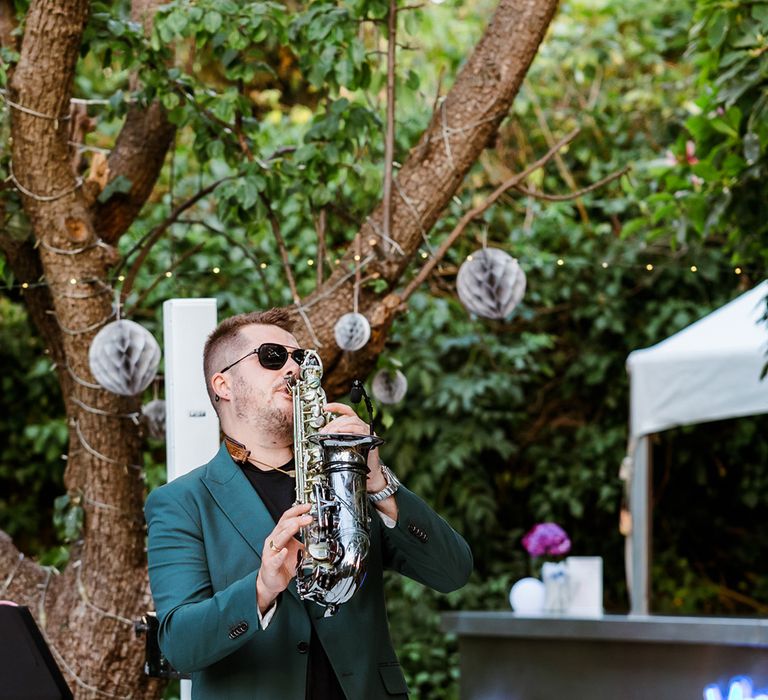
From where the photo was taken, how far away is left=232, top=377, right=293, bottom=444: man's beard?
209 cm

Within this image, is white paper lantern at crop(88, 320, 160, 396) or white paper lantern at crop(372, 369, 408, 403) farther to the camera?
white paper lantern at crop(372, 369, 408, 403)

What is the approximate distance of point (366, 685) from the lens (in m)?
2.01

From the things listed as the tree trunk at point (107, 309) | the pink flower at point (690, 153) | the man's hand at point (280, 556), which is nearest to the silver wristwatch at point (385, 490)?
the man's hand at point (280, 556)

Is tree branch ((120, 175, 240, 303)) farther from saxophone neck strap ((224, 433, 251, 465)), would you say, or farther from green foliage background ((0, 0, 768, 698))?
green foliage background ((0, 0, 768, 698))

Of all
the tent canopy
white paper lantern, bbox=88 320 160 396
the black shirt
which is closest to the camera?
the black shirt

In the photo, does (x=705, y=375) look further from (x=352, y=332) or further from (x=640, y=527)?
(x=352, y=332)

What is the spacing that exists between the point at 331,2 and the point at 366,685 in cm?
232

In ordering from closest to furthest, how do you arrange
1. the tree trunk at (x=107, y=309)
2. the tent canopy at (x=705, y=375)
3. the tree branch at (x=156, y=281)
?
the tree trunk at (x=107, y=309) → the tree branch at (x=156, y=281) → the tent canopy at (x=705, y=375)

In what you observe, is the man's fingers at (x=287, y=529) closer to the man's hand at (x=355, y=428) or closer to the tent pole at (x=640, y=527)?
the man's hand at (x=355, y=428)

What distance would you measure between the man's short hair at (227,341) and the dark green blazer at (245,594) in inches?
6.1

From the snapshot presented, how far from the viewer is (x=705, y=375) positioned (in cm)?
472

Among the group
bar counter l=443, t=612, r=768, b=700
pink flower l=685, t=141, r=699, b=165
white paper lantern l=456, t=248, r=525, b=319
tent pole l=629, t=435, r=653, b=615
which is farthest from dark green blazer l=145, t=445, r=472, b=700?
tent pole l=629, t=435, r=653, b=615

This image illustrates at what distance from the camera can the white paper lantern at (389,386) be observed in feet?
12.6

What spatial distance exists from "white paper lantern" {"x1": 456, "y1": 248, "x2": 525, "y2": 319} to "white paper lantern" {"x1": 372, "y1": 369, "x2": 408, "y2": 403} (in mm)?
422
